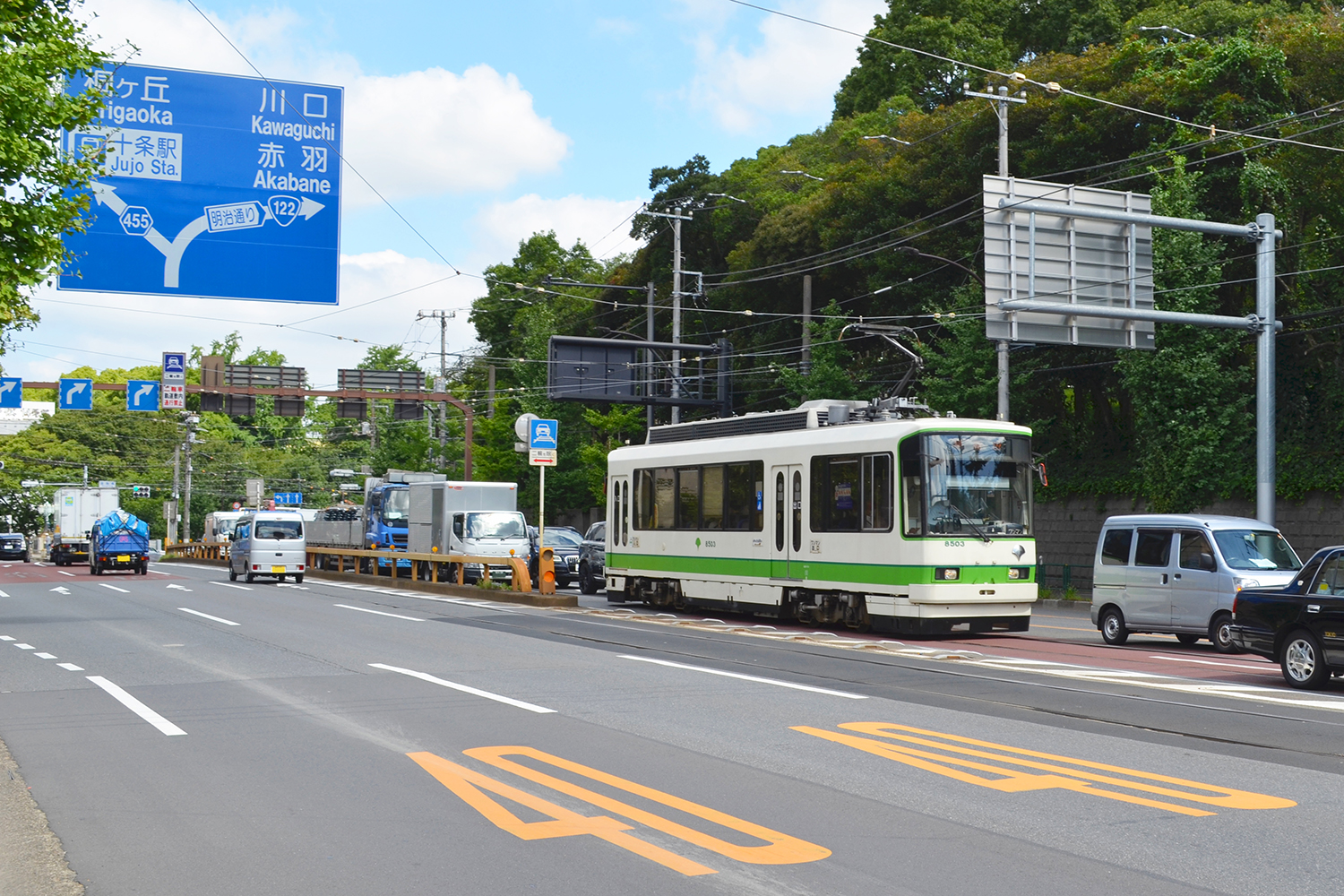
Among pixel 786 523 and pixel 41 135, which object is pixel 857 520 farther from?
pixel 41 135

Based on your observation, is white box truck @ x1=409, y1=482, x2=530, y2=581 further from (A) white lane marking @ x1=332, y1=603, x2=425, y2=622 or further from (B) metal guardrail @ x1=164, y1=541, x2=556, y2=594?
(A) white lane marking @ x1=332, y1=603, x2=425, y2=622

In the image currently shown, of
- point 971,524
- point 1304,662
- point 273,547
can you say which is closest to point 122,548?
point 273,547

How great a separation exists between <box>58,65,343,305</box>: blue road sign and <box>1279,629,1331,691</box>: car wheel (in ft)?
49.6

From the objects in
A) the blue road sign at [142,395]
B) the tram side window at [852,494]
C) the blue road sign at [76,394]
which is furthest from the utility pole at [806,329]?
the tram side window at [852,494]

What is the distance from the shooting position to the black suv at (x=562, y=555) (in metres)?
37.2

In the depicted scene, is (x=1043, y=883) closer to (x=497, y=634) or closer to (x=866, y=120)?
(x=497, y=634)

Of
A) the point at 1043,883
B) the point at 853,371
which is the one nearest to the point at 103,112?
the point at 1043,883

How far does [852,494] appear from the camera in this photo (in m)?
21.0

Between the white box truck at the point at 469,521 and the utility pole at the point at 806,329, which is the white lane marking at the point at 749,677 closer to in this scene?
the white box truck at the point at 469,521

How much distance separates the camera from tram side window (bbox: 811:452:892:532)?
20.2 meters

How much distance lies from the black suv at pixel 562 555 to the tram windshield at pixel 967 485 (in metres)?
17.9

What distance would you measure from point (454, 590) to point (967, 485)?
16024 mm

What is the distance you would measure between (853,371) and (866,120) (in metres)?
12.9

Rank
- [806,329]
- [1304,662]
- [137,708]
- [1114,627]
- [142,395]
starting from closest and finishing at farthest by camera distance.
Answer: [137,708] < [1304,662] < [1114,627] < [142,395] < [806,329]
